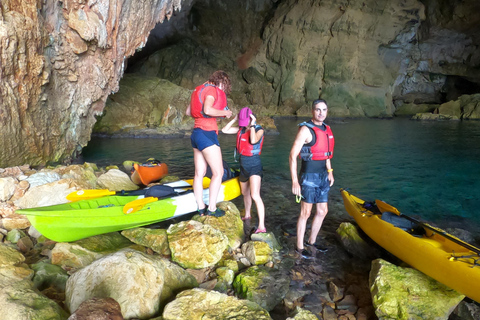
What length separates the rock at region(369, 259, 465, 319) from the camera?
99.4 inches

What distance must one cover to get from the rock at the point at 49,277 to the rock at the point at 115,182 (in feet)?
10.2

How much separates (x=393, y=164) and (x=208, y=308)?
8555 mm

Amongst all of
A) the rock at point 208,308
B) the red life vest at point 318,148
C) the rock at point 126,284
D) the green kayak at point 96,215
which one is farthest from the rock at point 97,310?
the red life vest at point 318,148

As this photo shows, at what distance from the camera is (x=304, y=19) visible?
86.1 ft

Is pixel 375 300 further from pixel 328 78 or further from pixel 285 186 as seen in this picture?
pixel 328 78

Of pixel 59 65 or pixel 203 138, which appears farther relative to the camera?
pixel 59 65

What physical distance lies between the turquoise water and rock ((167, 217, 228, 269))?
10.6ft

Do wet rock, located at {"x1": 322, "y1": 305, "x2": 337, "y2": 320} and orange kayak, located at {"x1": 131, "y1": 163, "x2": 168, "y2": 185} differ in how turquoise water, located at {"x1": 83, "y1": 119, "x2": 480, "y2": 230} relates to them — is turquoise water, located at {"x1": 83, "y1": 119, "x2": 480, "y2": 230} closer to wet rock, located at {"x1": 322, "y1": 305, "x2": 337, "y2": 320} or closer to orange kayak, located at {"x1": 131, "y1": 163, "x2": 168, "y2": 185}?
orange kayak, located at {"x1": 131, "y1": 163, "x2": 168, "y2": 185}

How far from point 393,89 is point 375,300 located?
31081 mm

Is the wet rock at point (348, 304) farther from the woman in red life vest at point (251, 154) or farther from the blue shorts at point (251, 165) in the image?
the blue shorts at point (251, 165)

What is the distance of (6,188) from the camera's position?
4.32 m

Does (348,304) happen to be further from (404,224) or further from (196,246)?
(196,246)

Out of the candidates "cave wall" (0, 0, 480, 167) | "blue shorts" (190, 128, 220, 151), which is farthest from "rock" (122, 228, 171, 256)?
"cave wall" (0, 0, 480, 167)

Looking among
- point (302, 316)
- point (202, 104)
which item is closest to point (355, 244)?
point (302, 316)
